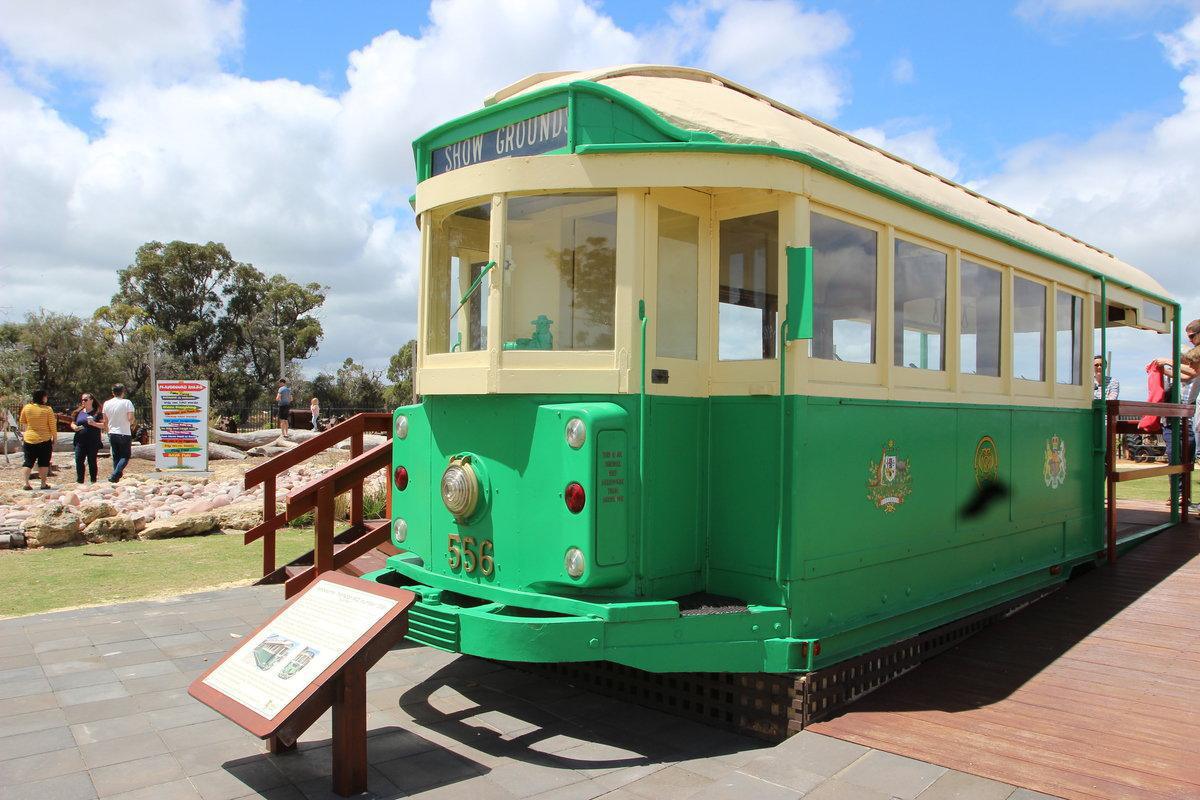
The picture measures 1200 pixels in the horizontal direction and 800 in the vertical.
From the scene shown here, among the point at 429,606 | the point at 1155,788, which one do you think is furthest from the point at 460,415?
the point at 1155,788

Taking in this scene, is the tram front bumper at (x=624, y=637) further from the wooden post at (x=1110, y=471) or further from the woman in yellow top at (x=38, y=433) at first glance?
the woman in yellow top at (x=38, y=433)

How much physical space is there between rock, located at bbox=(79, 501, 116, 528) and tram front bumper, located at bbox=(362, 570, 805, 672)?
7.31 metres

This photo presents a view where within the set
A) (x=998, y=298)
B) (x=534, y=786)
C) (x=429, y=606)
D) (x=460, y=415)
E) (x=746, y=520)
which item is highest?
(x=998, y=298)

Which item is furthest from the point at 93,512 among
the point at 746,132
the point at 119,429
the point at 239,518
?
the point at 746,132

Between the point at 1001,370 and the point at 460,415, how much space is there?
390cm

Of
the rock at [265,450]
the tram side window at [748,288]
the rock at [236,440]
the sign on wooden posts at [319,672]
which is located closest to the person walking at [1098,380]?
the tram side window at [748,288]

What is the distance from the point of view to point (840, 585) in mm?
4625

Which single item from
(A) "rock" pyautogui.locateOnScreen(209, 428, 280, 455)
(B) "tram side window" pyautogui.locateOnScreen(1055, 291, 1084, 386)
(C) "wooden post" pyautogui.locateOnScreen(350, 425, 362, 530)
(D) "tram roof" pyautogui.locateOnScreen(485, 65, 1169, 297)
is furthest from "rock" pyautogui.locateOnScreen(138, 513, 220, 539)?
(A) "rock" pyautogui.locateOnScreen(209, 428, 280, 455)

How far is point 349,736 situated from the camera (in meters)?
3.64

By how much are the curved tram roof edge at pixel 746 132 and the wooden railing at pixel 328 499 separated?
2393 mm

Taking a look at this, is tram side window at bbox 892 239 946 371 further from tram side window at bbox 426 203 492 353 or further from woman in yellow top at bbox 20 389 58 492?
woman in yellow top at bbox 20 389 58 492

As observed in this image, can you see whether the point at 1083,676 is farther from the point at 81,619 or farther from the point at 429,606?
the point at 81,619

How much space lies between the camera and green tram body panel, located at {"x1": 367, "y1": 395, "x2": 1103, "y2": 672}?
409 centimetres

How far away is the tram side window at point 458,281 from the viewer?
15.7ft
